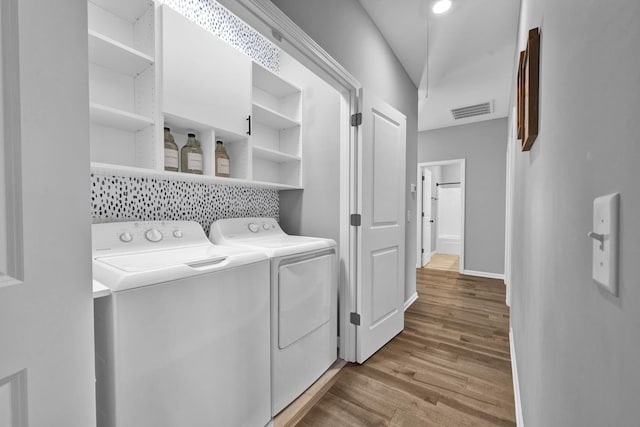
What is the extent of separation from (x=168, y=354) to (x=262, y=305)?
0.46 metres

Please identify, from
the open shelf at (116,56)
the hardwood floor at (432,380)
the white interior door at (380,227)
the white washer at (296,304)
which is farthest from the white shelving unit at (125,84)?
the hardwood floor at (432,380)

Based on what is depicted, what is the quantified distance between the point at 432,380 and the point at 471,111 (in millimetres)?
3806

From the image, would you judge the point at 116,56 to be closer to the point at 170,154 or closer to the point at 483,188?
the point at 170,154

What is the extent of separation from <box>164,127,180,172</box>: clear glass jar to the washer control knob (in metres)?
0.34

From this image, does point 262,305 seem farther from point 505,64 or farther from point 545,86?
point 505,64

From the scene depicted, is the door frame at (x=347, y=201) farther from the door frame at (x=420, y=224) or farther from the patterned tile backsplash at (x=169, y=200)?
the door frame at (x=420, y=224)

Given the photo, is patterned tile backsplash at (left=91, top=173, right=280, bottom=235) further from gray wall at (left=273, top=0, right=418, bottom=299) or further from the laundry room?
gray wall at (left=273, top=0, right=418, bottom=299)

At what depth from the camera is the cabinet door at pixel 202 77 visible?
147 cm

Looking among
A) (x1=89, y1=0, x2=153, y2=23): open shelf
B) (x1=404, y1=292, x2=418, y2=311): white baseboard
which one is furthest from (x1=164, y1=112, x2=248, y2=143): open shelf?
(x1=404, y1=292, x2=418, y2=311): white baseboard

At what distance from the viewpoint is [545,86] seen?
33.8 inches

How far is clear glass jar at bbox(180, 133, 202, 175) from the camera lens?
1.66 meters

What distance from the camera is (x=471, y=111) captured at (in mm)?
4164

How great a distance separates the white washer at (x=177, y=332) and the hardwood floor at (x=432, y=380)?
0.50 m

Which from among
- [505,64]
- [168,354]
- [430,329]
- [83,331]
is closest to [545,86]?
[83,331]
